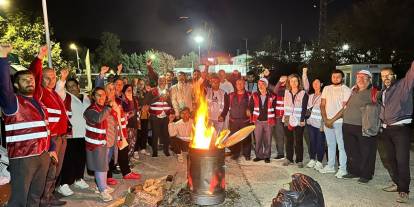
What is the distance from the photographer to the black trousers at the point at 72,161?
19.8ft

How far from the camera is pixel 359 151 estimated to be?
21.9 ft

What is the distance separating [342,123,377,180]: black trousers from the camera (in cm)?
648

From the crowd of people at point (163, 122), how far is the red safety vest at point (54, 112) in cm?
1

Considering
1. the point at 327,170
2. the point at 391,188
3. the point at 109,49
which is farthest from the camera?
the point at 109,49

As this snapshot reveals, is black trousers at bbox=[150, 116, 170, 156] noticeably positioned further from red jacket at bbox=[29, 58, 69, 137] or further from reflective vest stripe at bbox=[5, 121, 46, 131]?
reflective vest stripe at bbox=[5, 121, 46, 131]

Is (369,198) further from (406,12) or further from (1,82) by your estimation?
(406,12)

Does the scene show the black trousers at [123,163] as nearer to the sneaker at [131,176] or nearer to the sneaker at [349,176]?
the sneaker at [131,176]

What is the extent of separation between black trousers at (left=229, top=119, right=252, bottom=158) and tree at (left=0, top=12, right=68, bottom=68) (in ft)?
45.5

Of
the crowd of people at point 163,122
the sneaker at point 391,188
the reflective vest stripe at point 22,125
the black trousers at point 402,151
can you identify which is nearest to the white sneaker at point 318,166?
the crowd of people at point 163,122

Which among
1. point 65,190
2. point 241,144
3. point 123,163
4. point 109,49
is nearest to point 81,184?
point 65,190

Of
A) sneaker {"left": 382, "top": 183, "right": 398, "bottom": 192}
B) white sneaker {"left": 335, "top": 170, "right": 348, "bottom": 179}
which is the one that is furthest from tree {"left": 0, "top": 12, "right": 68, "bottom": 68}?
sneaker {"left": 382, "top": 183, "right": 398, "bottom": 192}

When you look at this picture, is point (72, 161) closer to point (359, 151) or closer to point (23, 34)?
point (359, 151)

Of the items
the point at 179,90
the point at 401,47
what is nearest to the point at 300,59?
the point at 401,47

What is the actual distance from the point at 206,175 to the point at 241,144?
11.8ft
